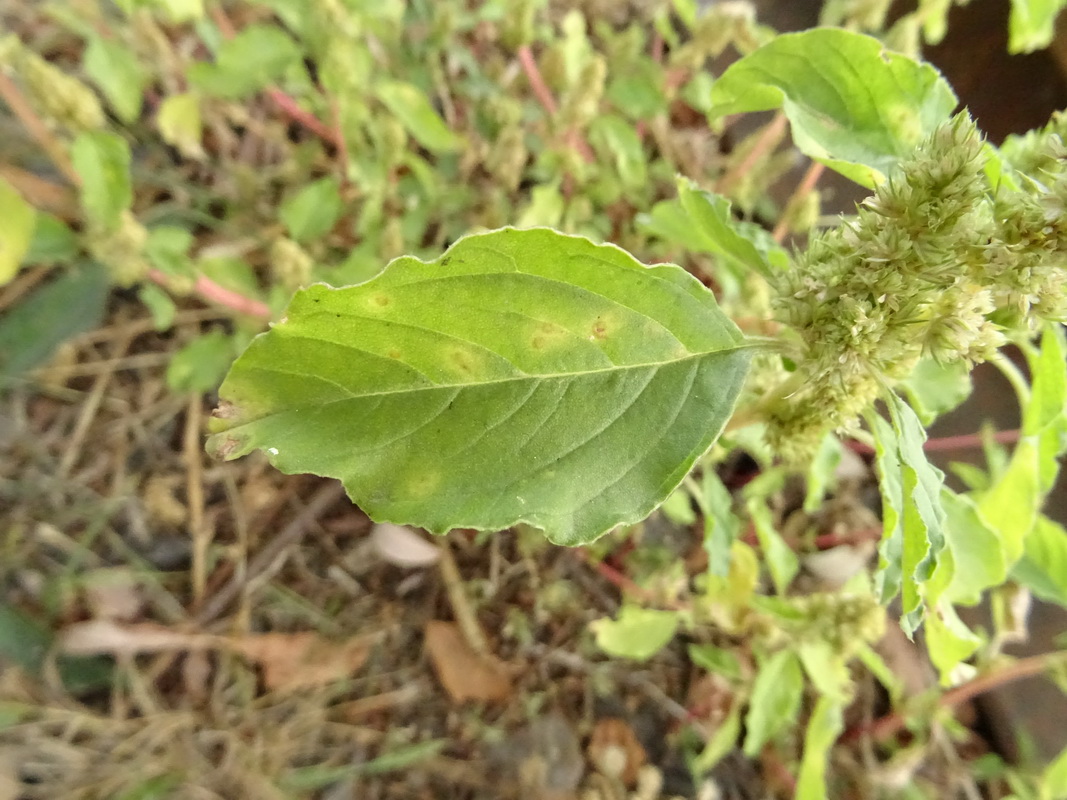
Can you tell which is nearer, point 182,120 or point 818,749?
point 818,749

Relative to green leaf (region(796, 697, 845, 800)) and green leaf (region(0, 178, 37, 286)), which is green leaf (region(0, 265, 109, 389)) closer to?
green leaf (region(0, 178, 37, 286))

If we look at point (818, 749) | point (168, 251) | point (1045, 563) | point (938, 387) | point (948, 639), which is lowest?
point (818, 749)

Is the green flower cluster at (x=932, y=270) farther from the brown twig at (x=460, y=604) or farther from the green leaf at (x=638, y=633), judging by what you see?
the brown twig at (x=460, y=604)

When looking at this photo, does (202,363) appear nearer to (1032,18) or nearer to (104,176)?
(104,176)

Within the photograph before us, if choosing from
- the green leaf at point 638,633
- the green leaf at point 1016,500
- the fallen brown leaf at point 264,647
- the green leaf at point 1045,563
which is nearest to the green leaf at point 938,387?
the green leaf at point 1016,500

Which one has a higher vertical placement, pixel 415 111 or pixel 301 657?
pixel 415 111

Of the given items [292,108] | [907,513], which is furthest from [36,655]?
[907,513]

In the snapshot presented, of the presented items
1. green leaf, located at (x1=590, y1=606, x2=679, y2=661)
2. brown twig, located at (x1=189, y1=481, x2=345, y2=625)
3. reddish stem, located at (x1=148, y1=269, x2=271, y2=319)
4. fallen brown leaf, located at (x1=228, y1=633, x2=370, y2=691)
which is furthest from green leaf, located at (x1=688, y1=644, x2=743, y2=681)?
reddish stem, located at (x1=148, y1=269, x2=271, y2=319)
